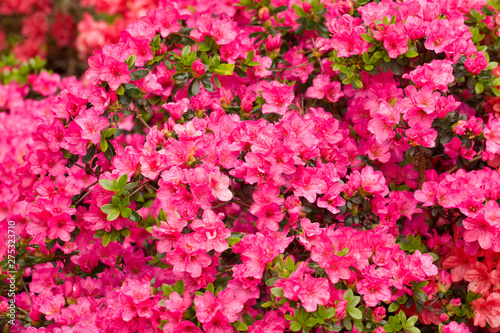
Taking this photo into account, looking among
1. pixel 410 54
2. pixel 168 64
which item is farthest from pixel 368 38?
pixel 168 64

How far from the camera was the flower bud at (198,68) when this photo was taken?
178 centimetres

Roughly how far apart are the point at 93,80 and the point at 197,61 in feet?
1.26

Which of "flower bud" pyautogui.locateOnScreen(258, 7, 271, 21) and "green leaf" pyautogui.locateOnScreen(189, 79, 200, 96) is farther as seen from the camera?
"flower bud" pyautogui.locateOnScreen(258, 7, 271, 21)

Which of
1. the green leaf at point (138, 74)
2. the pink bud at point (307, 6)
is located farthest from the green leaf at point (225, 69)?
the pink bud at point (307, 6)

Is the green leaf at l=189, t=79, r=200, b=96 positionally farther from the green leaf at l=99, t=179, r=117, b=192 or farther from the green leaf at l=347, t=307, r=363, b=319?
the green leaf at l=347, t=307, r=363, b=319

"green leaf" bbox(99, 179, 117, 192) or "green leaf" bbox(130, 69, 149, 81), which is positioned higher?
"green leaf" bbox(130, 69, 149, 81)

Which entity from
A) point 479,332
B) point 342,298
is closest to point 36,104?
point 342,298

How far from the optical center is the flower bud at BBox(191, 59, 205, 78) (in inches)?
70.1

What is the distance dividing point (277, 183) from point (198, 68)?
59 centimetres

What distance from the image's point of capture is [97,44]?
13.9ft

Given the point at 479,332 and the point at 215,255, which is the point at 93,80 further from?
the point at 479,332

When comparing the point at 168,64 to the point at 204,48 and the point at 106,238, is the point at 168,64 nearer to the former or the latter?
the point at 204,48

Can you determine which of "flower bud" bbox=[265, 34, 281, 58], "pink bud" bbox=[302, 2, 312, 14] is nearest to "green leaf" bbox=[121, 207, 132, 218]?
"flower bud" bbox=[265, 34, 281, 58]

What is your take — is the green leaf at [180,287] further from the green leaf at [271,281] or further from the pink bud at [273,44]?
the pink bud at [273,44]
